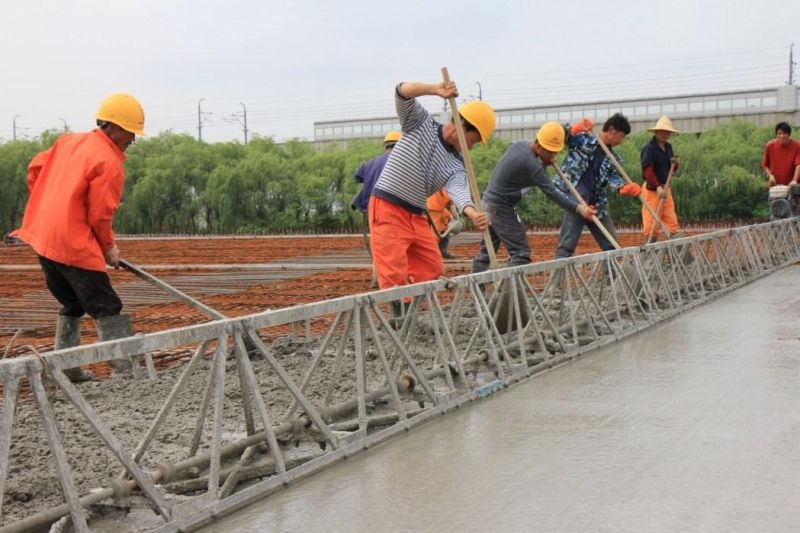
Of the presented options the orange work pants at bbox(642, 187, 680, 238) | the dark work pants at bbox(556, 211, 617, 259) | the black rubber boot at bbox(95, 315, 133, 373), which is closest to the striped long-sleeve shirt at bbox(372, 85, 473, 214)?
the black rubber boot at bbox(95, 315, 133, 373)

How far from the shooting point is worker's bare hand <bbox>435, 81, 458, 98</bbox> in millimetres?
5367

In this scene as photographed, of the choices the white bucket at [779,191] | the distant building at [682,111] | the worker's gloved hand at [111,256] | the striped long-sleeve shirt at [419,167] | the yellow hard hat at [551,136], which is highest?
the distant building at [682,111]

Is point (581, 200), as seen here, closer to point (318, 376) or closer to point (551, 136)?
point (551, 136)

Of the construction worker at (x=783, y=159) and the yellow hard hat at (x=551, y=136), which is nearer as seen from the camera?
the yellow hard hat at (x=551, y=136)

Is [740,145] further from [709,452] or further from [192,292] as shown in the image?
[709,452]

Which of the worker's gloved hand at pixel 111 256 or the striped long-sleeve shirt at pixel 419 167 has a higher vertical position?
the striped long-sleeve shirt at pixel 419 167

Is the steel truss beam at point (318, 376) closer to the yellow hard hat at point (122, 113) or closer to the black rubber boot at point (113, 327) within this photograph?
the black rubber boot at point (113, 327)

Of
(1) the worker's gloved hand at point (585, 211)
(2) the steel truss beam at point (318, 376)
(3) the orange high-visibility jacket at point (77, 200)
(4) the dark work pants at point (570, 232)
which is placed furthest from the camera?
(4) the dark work pants at point (570, 232)

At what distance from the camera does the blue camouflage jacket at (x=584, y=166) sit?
29.4ft

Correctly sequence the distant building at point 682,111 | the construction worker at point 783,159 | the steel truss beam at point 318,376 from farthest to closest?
the distant building at point 682,111
the construction worker at point 783,159
the steel truss beam at point 318,376

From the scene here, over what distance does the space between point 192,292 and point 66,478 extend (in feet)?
29.5

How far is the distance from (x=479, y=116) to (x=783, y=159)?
8413mm

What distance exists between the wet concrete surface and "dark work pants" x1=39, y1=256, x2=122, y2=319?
2161 mm

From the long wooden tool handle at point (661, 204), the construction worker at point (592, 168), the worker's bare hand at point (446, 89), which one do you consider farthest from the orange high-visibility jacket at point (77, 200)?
the long wooden tool handle at point (661, 204)
